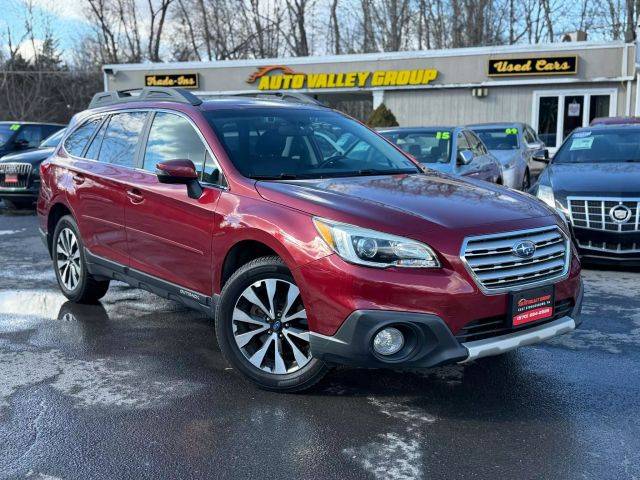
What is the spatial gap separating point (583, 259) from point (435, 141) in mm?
3771

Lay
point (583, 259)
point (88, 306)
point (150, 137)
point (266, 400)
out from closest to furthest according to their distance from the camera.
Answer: point (266, 400) → point (150, 137) → point (88, 306) → point (583, 259)

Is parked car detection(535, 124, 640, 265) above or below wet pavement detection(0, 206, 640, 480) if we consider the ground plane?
above

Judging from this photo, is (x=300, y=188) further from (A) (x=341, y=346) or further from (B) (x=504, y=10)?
(B) (x=504, y=10)

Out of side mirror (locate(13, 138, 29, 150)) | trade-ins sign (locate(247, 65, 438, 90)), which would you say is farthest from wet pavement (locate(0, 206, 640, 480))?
trade-ins sign (locate(247, 65, 438, 90))

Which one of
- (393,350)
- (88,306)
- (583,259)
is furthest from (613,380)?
(88,306)

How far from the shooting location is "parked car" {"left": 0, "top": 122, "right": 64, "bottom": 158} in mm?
15711

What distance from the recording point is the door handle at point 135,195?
502cm

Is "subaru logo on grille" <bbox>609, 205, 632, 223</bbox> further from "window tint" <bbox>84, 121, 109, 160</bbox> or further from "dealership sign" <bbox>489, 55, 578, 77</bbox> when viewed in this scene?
"dealership sign" <bbox>489, 55, 578, 77</bbox>

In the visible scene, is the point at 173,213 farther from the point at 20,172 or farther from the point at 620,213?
the point at 20,172

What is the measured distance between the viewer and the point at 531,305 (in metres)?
3.82

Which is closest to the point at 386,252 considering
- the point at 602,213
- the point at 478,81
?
the point at 602,213

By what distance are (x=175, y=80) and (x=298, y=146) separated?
26419mm

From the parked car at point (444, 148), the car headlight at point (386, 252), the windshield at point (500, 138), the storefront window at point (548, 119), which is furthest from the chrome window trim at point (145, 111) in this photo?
the storefront window at point (548, 119)

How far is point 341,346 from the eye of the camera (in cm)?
362
